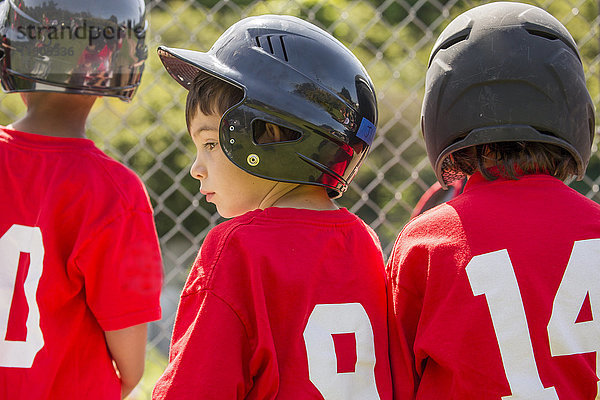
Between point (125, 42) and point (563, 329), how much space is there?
1632mm

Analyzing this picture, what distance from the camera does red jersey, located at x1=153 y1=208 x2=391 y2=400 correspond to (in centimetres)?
164

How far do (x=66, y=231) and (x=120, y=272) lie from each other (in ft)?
0.66

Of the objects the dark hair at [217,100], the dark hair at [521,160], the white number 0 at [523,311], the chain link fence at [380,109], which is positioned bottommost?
the chain link fence at [380,109]

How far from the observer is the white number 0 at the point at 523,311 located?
1.69 m

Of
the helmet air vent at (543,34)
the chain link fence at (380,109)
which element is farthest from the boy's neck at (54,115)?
the chain link fence at (380,109)

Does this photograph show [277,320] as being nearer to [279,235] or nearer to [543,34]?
[279,235]

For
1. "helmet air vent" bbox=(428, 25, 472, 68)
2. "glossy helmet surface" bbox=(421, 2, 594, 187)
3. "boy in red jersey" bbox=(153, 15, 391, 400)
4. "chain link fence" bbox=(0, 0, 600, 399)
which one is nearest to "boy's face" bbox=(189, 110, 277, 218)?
"boy in red jersey" bbox=(153, 15, 391, 400)

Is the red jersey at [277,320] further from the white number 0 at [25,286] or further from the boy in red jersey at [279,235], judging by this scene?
the white number 0 at [25,286]

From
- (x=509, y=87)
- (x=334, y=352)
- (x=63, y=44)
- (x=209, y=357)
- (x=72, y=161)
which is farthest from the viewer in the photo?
(x=63, y=44)

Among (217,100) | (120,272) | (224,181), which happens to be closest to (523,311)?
(224,181)

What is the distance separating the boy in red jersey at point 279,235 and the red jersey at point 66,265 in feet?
1.23

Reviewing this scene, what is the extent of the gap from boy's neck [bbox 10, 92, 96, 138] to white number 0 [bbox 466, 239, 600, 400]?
1.35 m

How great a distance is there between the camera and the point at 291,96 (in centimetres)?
191

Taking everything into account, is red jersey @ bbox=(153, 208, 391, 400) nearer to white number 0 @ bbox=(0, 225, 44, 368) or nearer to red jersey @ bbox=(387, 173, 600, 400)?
red jersey @ bbox=(387, 173, 600, 400)
